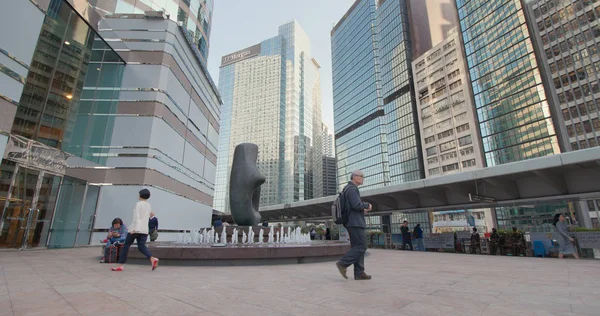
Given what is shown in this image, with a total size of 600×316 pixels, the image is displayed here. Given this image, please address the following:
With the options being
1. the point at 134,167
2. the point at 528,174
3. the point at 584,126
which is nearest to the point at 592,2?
the point at 584,126

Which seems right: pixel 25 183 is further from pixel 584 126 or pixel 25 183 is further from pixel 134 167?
pixel 584 126

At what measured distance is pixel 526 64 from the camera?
5669 centimetres

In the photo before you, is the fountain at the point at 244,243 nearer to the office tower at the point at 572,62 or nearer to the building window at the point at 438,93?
the office tower at the point at 572,62

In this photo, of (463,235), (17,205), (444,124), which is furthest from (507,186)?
(444,124)

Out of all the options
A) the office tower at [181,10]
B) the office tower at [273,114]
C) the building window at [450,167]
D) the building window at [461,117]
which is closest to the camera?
the office tower at [181,10]

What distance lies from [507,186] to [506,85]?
195 ft

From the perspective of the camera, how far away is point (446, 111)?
73312mm

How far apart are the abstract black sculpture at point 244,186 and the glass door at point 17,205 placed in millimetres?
7471

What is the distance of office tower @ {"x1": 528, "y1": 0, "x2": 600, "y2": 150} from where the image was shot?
159ft

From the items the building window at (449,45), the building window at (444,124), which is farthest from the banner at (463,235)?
the building window at (449,45)

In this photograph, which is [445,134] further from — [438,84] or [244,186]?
[244,186]

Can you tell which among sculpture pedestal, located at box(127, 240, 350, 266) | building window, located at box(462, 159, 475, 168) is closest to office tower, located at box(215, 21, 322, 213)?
building window, located at box(462, 159, 475, 168)

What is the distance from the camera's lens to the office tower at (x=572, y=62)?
48.3 m

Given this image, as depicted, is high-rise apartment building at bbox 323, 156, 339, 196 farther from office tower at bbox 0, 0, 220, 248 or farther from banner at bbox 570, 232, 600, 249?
banner at bbox 570, 232, 600, 249
